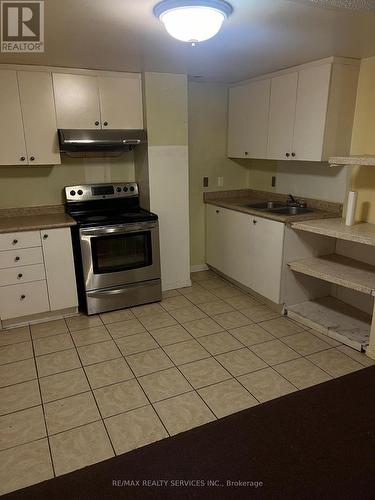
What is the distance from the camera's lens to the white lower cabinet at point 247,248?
10.6ft

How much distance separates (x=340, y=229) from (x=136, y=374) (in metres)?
1.88

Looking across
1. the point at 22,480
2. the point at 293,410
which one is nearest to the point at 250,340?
the point at 293,410

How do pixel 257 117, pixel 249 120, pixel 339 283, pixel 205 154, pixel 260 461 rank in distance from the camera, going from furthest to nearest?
pixel 205 154, pixel 249 120, pixel 257 117, pixel 339 283, pixel 260 461

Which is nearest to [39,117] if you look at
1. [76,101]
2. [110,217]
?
[76,101]

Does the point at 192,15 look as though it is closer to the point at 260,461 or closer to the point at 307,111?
the point at 307,111

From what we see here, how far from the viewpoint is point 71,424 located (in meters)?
2.01

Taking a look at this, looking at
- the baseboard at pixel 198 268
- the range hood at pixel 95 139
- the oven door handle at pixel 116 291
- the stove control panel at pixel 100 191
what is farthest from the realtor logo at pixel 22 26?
the baseboard at pixel 198 268

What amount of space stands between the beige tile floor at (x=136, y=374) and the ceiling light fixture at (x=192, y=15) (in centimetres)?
207

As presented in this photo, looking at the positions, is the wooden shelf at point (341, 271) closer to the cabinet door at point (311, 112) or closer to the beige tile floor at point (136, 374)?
the beige tile floor at point (136, 374)

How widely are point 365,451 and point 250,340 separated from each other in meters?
1.21

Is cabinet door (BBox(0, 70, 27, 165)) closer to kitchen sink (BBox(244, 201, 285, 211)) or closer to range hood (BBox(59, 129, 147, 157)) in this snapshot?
range hood (BBox(59, 129, 147, 157))

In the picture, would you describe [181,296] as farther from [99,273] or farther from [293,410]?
[293,410]

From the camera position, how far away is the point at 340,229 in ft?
9.16

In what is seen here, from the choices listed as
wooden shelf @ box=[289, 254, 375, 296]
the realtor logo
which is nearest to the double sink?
wooden shelf @ box=[289, 254, 375, 296]
